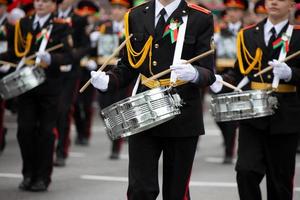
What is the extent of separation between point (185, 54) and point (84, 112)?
8.13 meters

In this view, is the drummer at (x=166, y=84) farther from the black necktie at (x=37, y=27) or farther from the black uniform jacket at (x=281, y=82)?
the black necktie at (x=37, y=27)

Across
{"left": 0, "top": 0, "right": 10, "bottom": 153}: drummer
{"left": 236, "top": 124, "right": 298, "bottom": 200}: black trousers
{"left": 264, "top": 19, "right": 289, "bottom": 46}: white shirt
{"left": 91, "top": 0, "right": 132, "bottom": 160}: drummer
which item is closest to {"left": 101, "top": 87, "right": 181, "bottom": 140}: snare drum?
{"left": 236, "top": 124, "right": 298, "bottom": 200}: black trousers

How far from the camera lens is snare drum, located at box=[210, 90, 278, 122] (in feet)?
23.6

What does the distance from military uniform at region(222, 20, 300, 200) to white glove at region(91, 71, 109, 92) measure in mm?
1565

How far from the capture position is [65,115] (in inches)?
476

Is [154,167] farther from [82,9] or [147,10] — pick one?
[82,9]

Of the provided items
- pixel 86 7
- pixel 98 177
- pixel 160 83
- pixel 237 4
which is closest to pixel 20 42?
pixel 98 177

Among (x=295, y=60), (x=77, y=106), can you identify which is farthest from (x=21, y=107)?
(x=77, y=106)

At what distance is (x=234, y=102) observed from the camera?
732cm

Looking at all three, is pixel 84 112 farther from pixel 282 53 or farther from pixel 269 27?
pixel 282 53

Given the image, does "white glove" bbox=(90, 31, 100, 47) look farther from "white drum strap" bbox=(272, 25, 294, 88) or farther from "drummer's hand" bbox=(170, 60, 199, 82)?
"drummer's hand" bbox=(170, 60, 199, 82)

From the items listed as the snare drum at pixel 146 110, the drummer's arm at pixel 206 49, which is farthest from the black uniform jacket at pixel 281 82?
the snare drum at pixel 146 110

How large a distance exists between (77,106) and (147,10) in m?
7.99

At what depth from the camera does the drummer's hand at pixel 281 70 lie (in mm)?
7047
